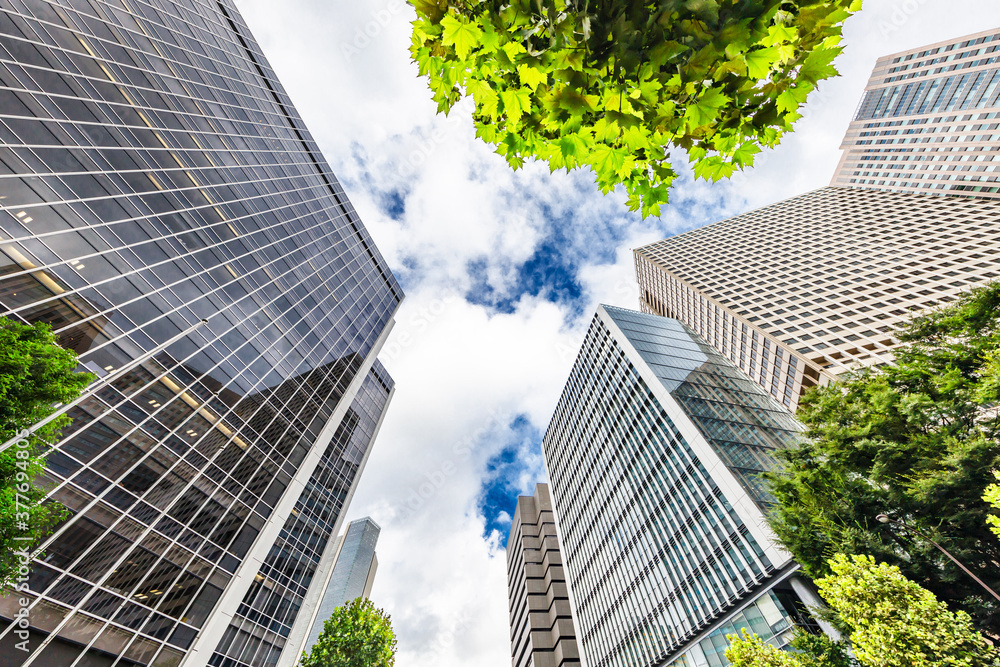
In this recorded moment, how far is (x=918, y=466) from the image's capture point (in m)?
10.8

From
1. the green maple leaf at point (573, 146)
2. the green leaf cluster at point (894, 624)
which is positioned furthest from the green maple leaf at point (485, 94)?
the green leaf cluster at point (894, 624)

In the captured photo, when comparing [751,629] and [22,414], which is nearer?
[22,414]

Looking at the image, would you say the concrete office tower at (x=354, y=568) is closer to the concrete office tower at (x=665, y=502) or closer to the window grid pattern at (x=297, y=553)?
the concrete office tower at (x=665, y=502)

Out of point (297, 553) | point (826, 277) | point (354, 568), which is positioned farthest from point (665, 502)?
point (354, 568)

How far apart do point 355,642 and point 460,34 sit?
25998 millimetres

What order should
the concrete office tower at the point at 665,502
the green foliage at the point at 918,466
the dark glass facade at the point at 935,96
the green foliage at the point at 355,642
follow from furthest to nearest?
the dark glass facade at the point at 935,96
the concrete office tower at the point at 665,502
the green foliage at the point at 355,642
the green foliage at the point at 918,466

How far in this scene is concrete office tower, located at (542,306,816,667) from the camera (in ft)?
74.9

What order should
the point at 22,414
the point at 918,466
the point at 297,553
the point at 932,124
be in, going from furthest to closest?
the point at 932,124
the point at 297,553
the point at 918,466
the point at 22,414

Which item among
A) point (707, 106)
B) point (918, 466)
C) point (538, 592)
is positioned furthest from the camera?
point (538, 592)

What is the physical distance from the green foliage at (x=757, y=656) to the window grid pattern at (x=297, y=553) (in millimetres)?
21357

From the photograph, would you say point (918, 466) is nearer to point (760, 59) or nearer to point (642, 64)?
point (760, 59)

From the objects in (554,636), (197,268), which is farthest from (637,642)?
(197,268)

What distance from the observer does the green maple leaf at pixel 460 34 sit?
219 cm

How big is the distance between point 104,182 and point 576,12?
2309 cm
